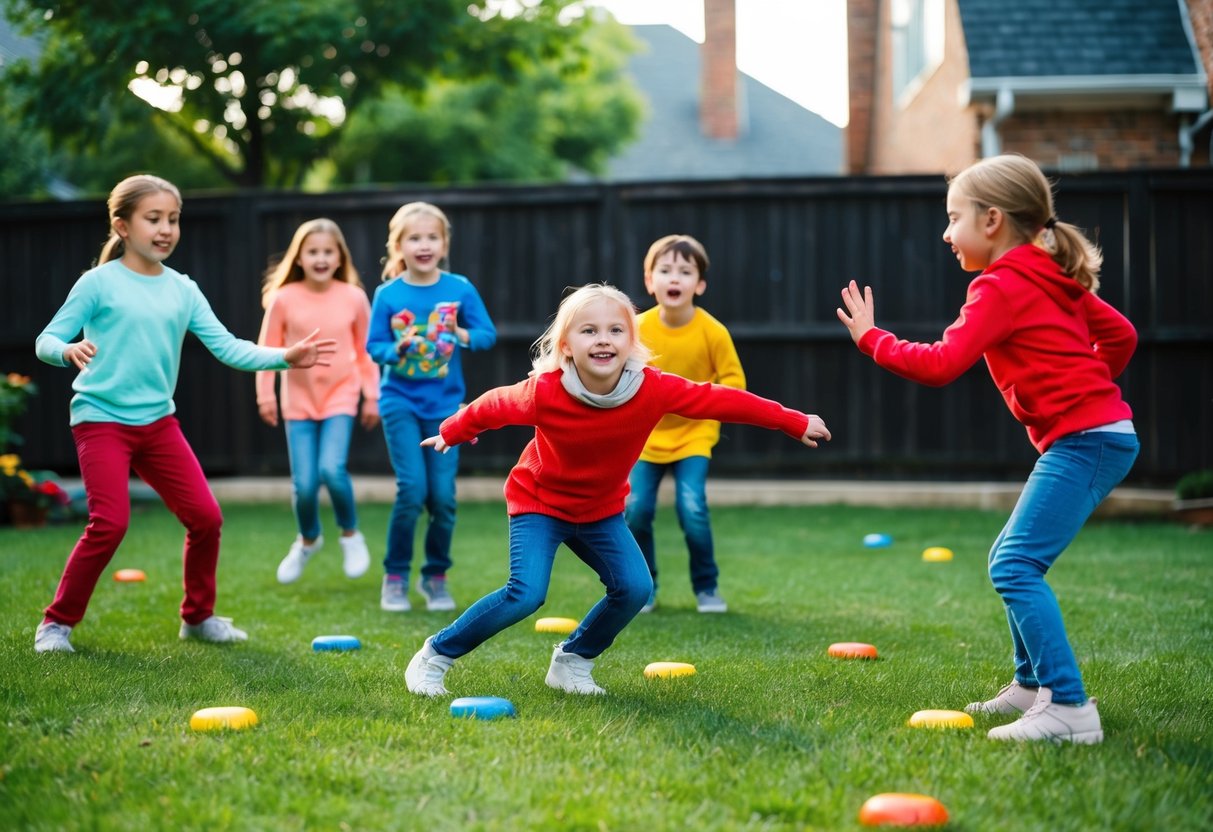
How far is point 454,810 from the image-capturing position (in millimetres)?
2939

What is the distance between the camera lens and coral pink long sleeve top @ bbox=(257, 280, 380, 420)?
6633 mm

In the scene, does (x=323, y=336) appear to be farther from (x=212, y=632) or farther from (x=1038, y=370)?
(x=1038, y=370)

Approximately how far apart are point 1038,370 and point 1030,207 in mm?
480

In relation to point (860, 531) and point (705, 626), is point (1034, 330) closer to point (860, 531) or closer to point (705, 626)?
point (705, 626)

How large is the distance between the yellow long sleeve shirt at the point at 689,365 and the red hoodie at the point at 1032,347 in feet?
7.72

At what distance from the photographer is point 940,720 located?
378cm

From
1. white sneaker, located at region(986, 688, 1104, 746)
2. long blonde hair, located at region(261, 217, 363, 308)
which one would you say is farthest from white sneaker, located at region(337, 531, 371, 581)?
white sneaker, located at region(986, 688, 1104, 746)

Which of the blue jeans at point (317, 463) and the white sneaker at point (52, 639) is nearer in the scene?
the white sneaker at point (52, 639)

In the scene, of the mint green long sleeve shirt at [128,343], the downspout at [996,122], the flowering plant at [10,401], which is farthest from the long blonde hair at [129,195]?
the downspout at [996,122]

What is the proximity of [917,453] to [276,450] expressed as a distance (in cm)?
540

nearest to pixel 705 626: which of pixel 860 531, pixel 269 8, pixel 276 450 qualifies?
pixel 860 531

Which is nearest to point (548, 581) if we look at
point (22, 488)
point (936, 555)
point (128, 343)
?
point (128, 343)

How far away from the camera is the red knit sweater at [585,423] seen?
4.17 meters

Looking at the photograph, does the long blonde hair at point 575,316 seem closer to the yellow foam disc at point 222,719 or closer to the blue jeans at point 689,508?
the yellow foam disc at point 222,719
